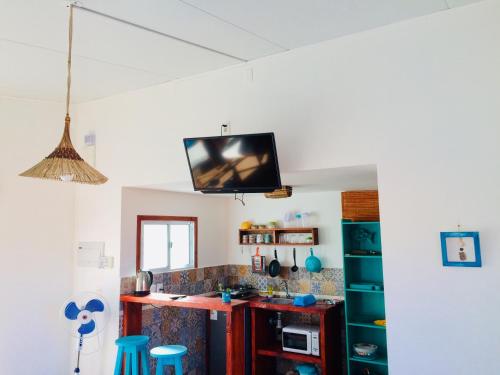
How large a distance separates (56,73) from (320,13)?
2.33m

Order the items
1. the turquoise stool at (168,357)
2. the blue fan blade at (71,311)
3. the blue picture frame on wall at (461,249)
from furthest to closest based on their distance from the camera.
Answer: the blue fan blade at (71,311), the turquoise stool at (168,357), the blue picture frame on wall at (461,249)

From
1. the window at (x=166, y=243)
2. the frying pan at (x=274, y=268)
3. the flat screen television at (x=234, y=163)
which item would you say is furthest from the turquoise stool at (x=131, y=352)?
the frying pan at (x=274, y=268)

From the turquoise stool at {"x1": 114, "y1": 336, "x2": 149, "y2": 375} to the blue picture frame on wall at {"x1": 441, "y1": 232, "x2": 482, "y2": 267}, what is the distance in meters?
2.72

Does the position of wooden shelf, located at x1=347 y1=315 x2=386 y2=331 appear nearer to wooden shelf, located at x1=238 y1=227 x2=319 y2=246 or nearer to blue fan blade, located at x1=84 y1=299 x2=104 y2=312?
wooden shelf, located at x1=238 y1=227 x2=319 y2=246

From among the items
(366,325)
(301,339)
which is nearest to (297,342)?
(301,339)

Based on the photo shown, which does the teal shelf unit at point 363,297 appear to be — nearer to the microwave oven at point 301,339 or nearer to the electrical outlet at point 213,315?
the microwave oven at point 301,339

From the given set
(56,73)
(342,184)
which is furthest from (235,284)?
(56,73)

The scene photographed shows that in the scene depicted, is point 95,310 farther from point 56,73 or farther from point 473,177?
point 473,177

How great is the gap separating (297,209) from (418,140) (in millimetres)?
2779

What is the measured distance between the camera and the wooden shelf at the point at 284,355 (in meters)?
4.44

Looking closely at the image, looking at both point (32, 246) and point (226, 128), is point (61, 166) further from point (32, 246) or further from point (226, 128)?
point (32, 246)

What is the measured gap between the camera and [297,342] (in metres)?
4.59

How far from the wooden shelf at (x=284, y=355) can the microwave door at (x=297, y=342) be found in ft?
0.15

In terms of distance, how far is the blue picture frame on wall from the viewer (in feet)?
8.20
